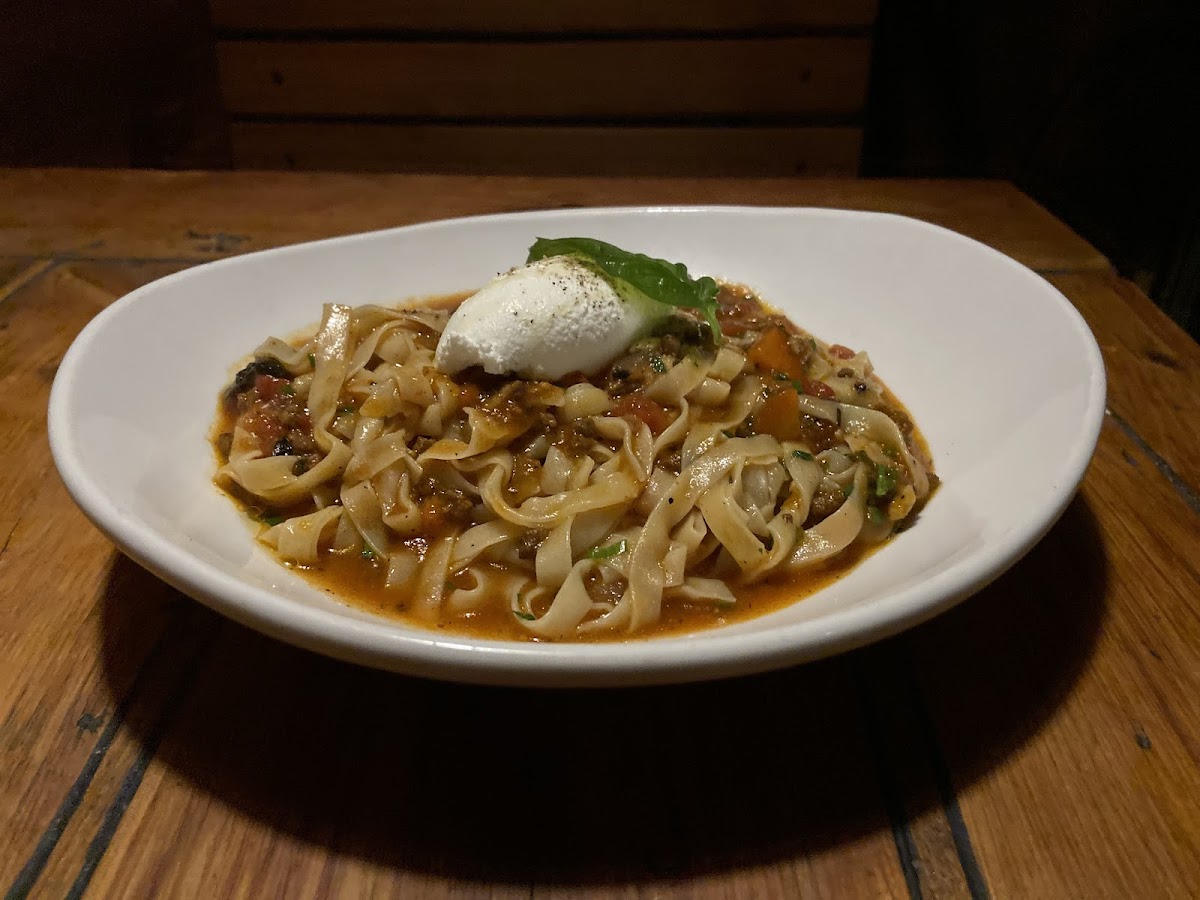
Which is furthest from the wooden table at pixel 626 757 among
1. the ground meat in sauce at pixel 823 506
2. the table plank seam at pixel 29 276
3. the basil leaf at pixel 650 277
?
the table plank seam at pixel 29 276

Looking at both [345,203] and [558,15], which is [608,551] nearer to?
[345,203]

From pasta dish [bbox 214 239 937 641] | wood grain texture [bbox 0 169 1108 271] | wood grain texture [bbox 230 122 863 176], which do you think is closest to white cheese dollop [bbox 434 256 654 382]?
pasta dish [bbox 214 239 937 641]

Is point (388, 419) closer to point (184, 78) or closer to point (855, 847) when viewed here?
point (855, 847)

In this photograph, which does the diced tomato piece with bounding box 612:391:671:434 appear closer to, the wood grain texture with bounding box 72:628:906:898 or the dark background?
the wood grain texture with bounding box 72:628:906:898

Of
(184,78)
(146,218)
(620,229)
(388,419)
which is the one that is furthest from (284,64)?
(388,419)

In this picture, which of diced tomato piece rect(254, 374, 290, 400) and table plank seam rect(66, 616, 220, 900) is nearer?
table plank seam rect(66, 616, 220, 900)

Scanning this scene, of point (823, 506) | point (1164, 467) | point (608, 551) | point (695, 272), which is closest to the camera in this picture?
point (608, 551)

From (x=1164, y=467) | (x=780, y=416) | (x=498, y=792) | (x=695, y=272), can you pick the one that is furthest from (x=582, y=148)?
(x=498, y=792)
